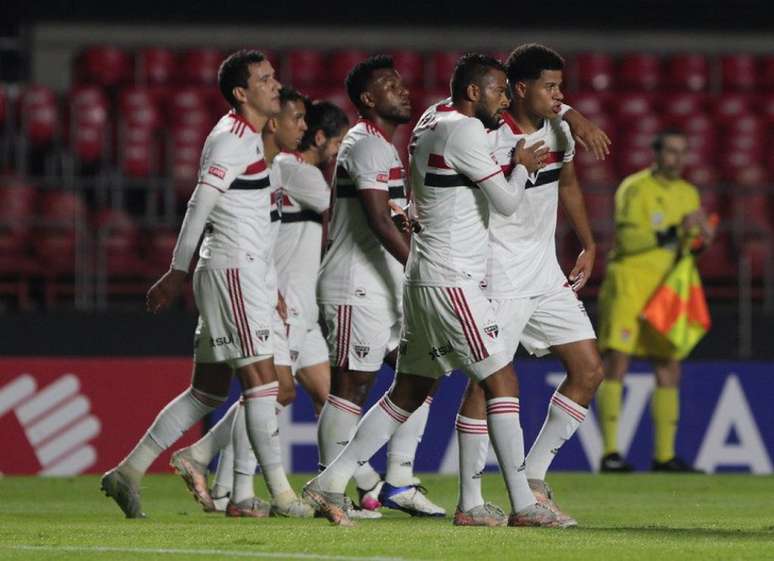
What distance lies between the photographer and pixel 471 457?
757cm

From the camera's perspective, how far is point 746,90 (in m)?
18.3

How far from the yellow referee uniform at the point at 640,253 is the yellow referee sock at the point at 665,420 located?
0.89 feet

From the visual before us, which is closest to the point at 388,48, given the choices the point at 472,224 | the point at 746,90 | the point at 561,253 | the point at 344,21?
the point at 344,21

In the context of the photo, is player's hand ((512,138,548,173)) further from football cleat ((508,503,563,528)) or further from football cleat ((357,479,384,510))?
football cleat ((357,479,384,510))

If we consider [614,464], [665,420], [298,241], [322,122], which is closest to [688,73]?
[665,420]

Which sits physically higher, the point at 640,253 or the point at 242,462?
the point at 640,253

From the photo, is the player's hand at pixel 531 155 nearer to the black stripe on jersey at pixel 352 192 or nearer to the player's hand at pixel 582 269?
the player's hand at pixel 582 269

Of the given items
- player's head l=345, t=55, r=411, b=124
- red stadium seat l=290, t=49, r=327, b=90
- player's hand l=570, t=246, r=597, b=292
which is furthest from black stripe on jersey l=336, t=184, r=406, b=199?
red stadium seat l=290, t=49, r=327, b=90

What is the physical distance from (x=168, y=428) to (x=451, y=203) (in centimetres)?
194

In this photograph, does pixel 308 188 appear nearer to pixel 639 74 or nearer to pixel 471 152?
pixel 471 152

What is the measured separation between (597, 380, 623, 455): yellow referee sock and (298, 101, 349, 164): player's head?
3520 mm

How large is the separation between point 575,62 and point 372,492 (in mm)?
10406

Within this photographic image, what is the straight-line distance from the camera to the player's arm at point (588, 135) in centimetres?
768

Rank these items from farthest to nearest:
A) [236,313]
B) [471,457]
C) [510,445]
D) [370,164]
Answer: [370,164], [236,313], [471,457], [510,445]
